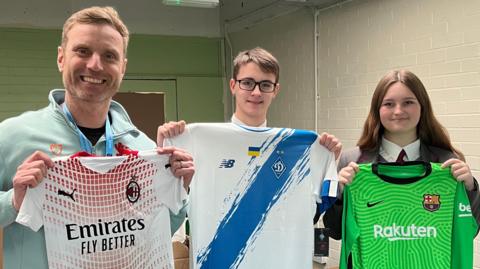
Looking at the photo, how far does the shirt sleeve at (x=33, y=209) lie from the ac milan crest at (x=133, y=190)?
1.00 ft

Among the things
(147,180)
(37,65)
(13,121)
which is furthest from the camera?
(37,65)

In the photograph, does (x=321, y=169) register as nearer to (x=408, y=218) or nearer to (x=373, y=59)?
(x=408, y=218)

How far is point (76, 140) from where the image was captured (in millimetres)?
1616

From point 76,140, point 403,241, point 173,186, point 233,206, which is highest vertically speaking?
point 76,140

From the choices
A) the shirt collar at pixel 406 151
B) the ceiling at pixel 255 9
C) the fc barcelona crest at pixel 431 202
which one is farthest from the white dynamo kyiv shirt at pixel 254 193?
the ceiling at pixel 255 9

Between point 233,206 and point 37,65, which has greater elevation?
point 37,65

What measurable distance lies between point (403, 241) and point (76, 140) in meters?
1.50

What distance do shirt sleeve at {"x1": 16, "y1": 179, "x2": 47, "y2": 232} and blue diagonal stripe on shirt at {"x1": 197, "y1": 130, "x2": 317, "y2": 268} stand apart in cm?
75

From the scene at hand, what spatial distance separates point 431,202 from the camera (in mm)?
2062

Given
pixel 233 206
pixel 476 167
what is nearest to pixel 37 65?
pixel 233 206

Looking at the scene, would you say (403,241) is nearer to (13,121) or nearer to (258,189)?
(258,189)

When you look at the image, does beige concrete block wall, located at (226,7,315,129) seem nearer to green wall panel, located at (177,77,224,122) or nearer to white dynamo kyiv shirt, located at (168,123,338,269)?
green wall panel, located at (177,77,224,122)

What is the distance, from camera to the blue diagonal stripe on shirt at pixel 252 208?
2016mm

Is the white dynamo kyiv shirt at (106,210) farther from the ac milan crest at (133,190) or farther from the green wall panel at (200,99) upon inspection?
the green wall panel at (200,99)
